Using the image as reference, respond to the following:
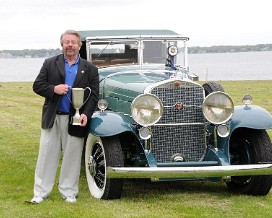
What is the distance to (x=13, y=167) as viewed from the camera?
9422 mm

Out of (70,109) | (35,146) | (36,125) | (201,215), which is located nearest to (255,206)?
(201,215)

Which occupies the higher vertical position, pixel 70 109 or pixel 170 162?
pixel 70 109

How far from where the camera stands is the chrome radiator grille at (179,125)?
7.46m

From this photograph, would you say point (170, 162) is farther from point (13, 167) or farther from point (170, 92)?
point (13, 167)

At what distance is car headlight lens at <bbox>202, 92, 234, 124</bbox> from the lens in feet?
24.3

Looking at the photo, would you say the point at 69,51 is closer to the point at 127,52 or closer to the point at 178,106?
the point at 178,106

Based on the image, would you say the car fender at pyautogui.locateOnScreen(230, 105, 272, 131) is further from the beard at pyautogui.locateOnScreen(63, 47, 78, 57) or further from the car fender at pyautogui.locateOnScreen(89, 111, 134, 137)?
the beard at pyautogui.locateOnScreen(63, 47, 78, 57)

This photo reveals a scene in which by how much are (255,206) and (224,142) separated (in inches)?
35.4

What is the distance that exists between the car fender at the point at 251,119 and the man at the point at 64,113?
1661 millimetres

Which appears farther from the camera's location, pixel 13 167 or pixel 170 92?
pixel 13 167

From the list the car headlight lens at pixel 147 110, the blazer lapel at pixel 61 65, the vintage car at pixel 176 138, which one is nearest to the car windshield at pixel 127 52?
the vintage car at pixel 176 138

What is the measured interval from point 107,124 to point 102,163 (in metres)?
0.52

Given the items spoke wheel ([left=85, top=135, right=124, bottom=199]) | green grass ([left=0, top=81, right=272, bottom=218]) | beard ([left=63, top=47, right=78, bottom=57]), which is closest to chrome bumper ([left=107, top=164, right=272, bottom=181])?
spoke wheel ([left=85, top=135, right=124, bottom=199])

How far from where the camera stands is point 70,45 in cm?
696
